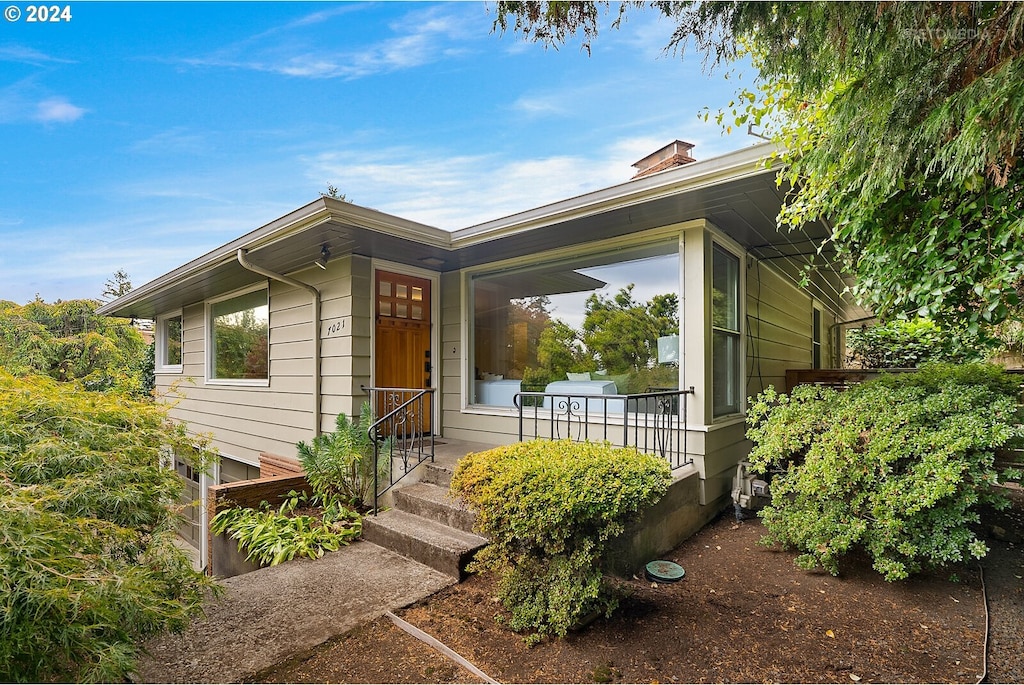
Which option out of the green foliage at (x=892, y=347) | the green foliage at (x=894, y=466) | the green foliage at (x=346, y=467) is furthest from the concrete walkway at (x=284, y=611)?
the green foliage at (x=892, y=347)

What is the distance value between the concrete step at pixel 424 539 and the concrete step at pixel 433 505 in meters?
0.04

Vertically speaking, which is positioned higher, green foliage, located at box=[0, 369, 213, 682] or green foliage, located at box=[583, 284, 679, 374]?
green foliage, located at box=[583, 284, 679, 374]

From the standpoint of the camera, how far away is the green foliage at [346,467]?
181 inches

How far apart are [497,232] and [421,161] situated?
4146mm

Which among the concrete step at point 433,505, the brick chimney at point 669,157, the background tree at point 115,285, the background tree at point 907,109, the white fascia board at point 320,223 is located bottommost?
the concrete step at point 433,505

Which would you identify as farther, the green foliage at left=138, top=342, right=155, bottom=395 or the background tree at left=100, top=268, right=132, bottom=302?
the background tree at left=100, top=268, right=132, bottom=302

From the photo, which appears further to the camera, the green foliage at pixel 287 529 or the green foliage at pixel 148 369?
the green foliage at pixel 148 369

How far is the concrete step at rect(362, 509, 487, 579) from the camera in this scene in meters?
3.21

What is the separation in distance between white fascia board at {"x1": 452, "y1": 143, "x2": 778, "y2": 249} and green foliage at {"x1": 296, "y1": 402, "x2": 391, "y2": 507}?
2.32 meters

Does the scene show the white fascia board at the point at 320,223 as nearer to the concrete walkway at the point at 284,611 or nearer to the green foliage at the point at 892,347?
the concrete walkway at the point at 284,611

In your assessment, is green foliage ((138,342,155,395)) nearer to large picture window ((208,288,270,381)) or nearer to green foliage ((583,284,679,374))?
large picture window ((208,288,270,381))

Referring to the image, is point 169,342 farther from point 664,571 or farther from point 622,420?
point 664,571

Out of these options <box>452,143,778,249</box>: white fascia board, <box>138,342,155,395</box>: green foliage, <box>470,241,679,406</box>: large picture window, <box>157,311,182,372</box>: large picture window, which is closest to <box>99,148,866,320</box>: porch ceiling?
<box>452,143,778,249</box>: white fascia board

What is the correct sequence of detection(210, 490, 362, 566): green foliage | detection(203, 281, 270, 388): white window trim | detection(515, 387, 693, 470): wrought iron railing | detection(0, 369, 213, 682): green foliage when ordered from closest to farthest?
detection(0, 369, 213, 682): green foliage
detection(210, 490, 362, 566): green foliage
detection(515, 387, 693, 470): wrought iron railing
detection(203, 281, 270, 388): white window trim
